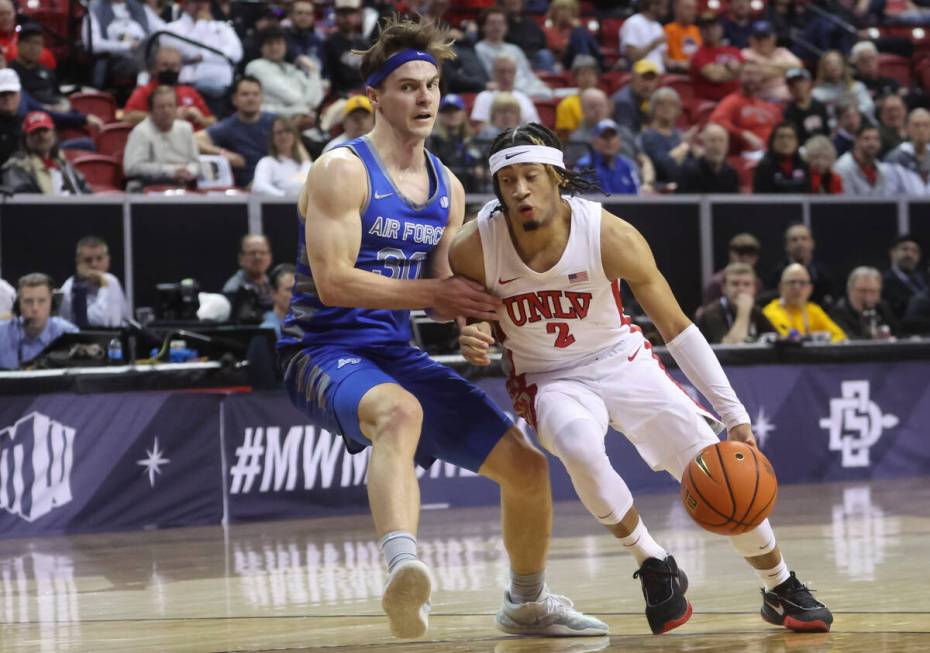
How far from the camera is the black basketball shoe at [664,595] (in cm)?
529

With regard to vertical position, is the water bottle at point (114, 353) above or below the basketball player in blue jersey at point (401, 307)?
below

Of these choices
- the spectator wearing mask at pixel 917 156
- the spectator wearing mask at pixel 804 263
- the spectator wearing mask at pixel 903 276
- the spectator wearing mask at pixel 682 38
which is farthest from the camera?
the spectator wearing mask at pixel 682 38

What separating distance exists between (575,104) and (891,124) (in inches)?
140

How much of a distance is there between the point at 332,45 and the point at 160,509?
6300 millimetres

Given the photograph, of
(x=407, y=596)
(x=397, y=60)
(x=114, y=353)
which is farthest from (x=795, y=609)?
(x=114, y=353)

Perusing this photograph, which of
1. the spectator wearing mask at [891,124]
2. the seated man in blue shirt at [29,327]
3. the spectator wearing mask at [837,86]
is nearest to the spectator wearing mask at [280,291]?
the seated man in blue shirt at [29,327]

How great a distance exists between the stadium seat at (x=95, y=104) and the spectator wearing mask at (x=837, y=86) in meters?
7.59

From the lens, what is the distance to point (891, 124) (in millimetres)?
16062

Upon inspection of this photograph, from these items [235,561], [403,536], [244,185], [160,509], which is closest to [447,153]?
[244,185]

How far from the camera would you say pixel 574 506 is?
34.7 feet

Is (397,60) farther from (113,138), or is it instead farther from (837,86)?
(837,86)

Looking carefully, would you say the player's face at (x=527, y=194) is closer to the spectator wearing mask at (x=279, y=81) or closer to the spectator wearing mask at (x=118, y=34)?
the spectator wearing mask at (x=279, y=81)

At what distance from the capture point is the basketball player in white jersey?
214 inches

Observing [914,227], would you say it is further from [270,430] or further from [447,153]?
[270,430]
